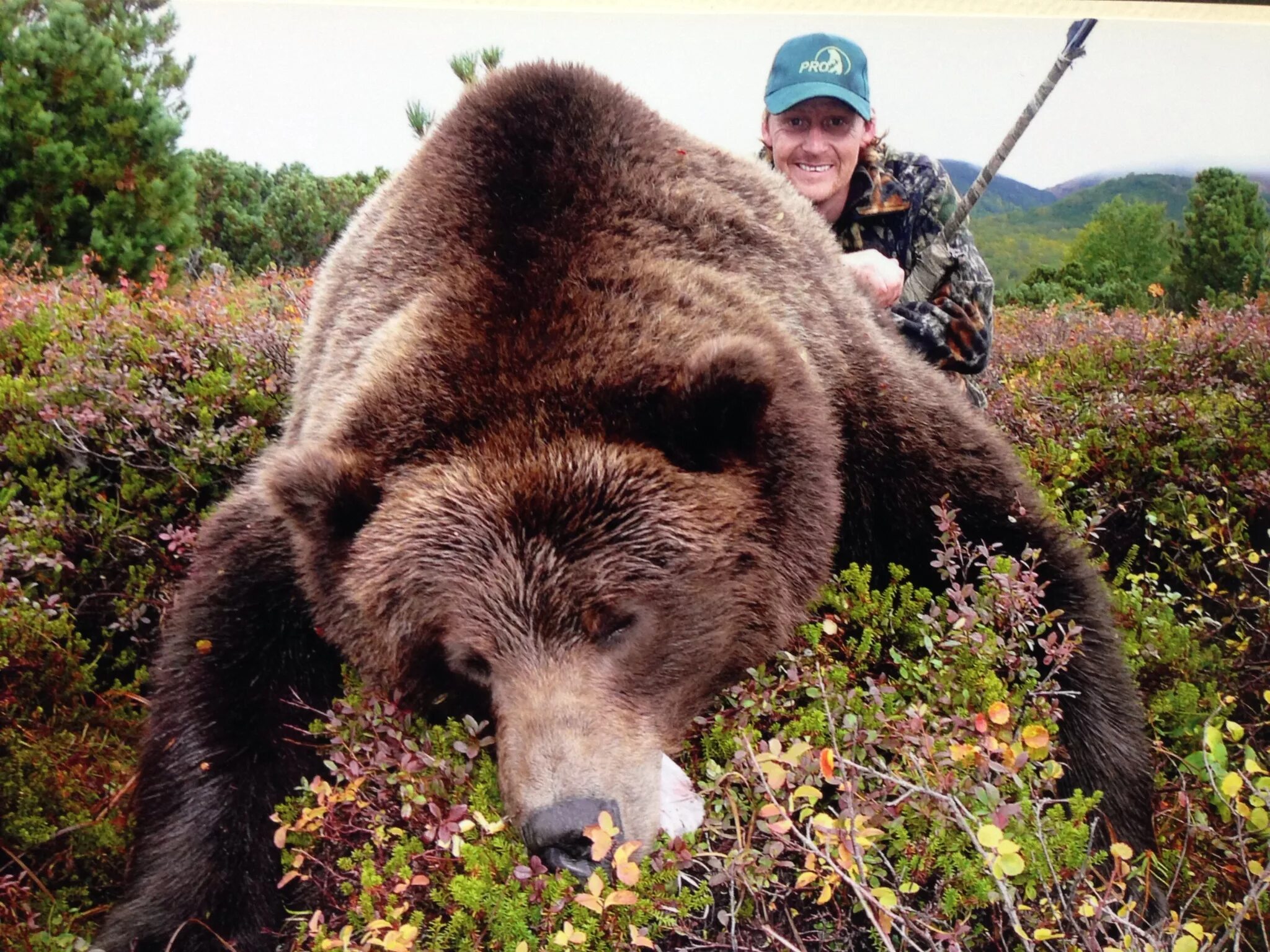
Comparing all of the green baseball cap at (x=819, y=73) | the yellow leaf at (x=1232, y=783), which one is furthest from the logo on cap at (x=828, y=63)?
the yellow leaf at (x=1232, y=783)

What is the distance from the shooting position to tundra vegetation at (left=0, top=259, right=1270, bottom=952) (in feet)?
6.31

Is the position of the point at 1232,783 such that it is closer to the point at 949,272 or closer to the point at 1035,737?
the point at 1035,737

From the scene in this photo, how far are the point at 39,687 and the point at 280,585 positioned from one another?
3.27 ft

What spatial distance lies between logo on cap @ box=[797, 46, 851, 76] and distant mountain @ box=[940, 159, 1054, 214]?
1.72ft

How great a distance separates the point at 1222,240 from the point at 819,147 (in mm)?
1901

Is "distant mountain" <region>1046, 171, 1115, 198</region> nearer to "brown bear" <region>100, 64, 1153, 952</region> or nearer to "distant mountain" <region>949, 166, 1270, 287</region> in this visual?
"distant mountain" <region>949, 166, 1270, 287</region>

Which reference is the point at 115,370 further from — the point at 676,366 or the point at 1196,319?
the point at 1196,319

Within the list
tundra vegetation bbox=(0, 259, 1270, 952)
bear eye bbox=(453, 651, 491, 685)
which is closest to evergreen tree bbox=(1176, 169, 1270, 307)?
tundra vegetation bbox=(0, 259, 1270, 952)

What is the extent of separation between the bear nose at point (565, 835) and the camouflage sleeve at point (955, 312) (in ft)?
10.5

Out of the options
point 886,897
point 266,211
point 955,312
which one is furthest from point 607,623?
point 955,312

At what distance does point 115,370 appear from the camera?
4.40m

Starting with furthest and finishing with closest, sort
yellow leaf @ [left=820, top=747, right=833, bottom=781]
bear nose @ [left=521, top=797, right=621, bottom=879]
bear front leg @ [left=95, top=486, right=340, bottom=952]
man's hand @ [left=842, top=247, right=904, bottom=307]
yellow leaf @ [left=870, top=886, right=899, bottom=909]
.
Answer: man's hand @ [left=842, top=247, right=904, bottom=307] → bear front leg @ [left=95, top=486, right=340, bottom=952] → bear nose @ [left=521, top=797, right=621, bottom=879] → yellow leaf @ [left=820, top=747, right=833, bottom=781] → yellow leaf @ [left=870, top=886, right=899, bottom=909]

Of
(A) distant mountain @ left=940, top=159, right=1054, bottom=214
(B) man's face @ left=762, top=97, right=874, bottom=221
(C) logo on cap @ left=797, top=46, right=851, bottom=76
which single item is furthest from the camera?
(B) man's face @ left=762, top=97, right=874, bottom=221

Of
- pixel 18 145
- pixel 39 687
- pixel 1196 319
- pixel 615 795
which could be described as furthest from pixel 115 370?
pixel 1196 319
